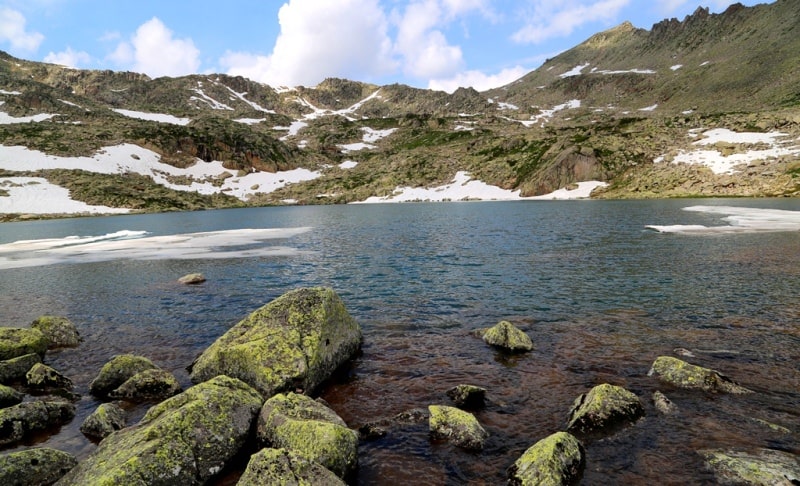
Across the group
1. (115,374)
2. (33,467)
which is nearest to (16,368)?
(115,374)

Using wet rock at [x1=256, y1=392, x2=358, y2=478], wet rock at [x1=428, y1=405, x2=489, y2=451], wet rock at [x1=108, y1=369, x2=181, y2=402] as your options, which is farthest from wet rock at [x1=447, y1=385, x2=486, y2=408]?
wet rock at [x1=108, y1=369, x2=181, y2=402]

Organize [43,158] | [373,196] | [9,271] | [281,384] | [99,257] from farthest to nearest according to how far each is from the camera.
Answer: [373,196], [43,158], [99,257], [9,271], [281,384]

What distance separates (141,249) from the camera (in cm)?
5366

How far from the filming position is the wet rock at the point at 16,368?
635 inches

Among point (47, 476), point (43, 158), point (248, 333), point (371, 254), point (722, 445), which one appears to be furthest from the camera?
point (43, 158)

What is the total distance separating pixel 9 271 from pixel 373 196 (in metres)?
150

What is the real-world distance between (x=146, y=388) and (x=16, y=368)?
6642 mm

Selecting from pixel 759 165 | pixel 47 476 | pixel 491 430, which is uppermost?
pixel 759 165

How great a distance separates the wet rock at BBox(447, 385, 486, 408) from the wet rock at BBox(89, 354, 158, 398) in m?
12.1

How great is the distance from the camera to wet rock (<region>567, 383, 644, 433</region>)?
1166 centimetres

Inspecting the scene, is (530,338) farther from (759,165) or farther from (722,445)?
(759,165)

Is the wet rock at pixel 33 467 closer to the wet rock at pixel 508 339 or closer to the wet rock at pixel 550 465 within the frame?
the wet rock at pixel 550 465

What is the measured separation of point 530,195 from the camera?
15200 cm

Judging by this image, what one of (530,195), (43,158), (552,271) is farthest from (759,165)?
(43,158)
